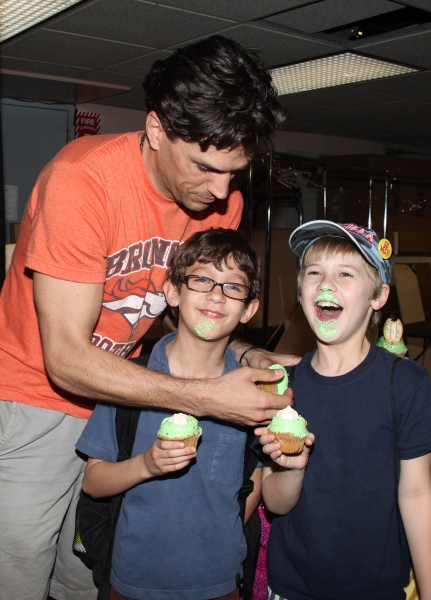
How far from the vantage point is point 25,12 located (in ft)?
12.5

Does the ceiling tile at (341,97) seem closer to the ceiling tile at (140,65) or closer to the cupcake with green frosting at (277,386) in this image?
the ceiling tile at (140,65)

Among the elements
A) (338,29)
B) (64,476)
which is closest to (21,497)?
(64,476)

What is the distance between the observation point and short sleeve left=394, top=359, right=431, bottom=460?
4.87ft

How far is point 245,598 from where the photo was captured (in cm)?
173

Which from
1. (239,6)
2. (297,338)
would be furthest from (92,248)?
(297,338)

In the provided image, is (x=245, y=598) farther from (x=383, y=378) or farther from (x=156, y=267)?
(x=156, y=267)

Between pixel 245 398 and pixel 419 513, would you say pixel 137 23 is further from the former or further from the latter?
pixel 419 513

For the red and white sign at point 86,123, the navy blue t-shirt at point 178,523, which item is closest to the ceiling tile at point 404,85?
the red and white sign at point 86,123

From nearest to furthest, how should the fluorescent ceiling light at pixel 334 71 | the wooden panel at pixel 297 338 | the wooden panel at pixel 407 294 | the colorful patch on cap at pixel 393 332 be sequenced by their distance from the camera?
1. the colorful patch on cap at pixel 393 332
2. the wooden panel at pixel 297 338
3. the fluorescent ceiling light at pixel 334 71
4. the wooden panel at pixel 407 294

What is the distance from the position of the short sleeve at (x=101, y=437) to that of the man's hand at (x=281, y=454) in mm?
409

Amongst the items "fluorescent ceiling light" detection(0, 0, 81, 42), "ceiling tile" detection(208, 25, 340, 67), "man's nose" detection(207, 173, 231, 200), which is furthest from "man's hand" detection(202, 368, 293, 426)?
"ceiling tile" detection(208, 25, 340, 67)

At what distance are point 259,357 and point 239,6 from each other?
2.66 m

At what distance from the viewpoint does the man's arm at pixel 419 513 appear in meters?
1.48

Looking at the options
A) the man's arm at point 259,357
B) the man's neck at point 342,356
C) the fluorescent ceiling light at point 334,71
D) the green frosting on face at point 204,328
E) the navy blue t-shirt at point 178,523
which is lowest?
the navy blue t-shirt at point 178,523
